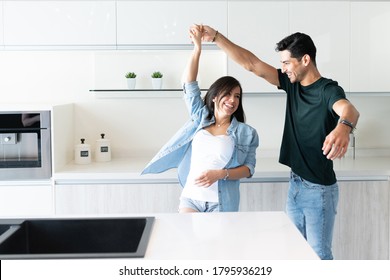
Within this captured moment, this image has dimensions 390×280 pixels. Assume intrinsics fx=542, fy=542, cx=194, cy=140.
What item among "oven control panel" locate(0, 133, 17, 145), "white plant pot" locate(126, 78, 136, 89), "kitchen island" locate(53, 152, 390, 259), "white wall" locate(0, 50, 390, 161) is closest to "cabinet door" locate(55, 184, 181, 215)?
"kitchen island" locate(53, 152, 390, 259)

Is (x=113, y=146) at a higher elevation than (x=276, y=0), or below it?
below

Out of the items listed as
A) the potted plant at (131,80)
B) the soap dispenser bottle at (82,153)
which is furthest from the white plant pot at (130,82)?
the soap dispenser bottle at (82,153)

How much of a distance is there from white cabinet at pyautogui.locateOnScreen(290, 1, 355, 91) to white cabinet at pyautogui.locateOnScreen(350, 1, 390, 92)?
0.06 m

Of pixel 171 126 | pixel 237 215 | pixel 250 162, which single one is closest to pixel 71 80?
pixel 171 126

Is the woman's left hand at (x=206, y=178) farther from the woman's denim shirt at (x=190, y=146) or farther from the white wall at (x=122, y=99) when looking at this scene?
the white wall at (x=122, y=99)

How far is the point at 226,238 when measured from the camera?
191 cm

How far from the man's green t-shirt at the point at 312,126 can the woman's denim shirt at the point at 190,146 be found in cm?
22

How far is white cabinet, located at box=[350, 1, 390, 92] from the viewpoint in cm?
371

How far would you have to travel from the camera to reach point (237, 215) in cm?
221

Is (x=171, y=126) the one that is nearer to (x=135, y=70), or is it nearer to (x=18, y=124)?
(x=135, y=70)

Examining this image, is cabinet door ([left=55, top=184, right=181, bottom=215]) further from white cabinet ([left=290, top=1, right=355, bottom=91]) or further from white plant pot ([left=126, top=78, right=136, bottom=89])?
white cabinet ([left=290, top=1, right=355, bottom=91])

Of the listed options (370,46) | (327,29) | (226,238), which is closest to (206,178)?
(226,238)

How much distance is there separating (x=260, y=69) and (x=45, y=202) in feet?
5.32

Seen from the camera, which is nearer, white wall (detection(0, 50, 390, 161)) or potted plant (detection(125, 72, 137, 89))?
potted plant (detection(125, 72, 137, 89))
